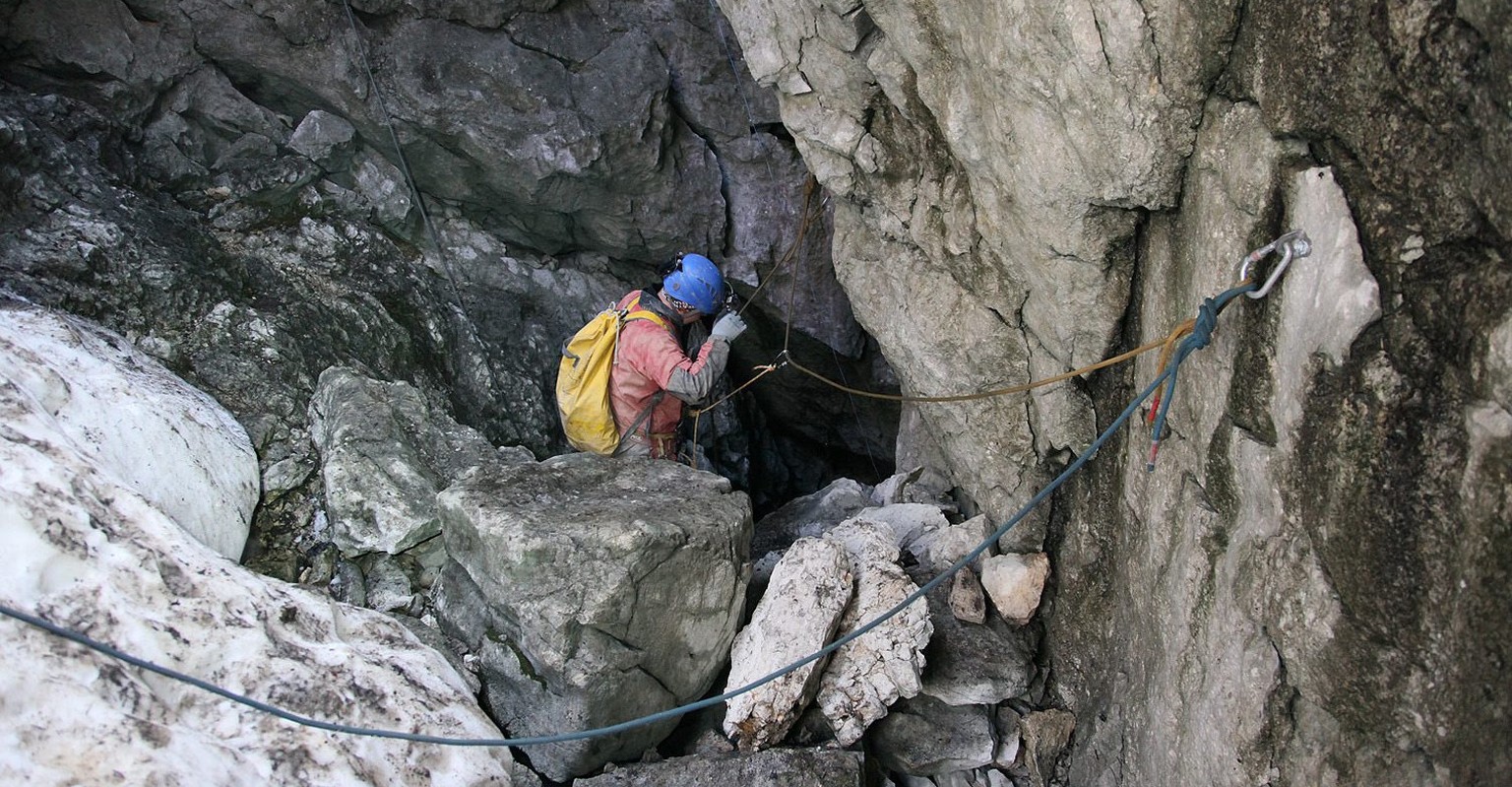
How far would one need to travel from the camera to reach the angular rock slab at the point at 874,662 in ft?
17.6

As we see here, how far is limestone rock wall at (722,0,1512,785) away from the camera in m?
2.91

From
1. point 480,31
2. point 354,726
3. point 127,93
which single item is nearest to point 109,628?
point 354,726

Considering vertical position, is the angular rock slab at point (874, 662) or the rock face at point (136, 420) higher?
the rock face at point (136, 420)

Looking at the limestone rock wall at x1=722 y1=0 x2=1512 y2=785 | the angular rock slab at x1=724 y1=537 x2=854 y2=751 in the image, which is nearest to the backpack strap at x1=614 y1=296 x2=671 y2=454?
the limestone rock wall at x1=722 y1=0 x2=1512 y2=785

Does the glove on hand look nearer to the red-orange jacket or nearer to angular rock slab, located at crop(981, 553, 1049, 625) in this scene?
the red-orange jacket

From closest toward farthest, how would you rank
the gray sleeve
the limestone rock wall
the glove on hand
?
the limestone rock wall, the gray sleeve, the glove on hand

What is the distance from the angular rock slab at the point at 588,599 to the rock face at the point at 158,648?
1.05 ft

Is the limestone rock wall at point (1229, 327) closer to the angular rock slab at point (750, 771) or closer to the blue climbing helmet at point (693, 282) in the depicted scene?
the blue climbing helmet at point (693, 282)

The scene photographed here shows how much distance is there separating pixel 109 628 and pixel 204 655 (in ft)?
1.28

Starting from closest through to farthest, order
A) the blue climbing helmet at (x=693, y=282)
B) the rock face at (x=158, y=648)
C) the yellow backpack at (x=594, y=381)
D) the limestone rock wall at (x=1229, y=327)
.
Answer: the limestone rock wall at (x=1229, y=327)
the rock face at (x=158, y=648)
the blue climbing helmet at (x=693, y=282)
the yellow backpack at (x=594, y=381)

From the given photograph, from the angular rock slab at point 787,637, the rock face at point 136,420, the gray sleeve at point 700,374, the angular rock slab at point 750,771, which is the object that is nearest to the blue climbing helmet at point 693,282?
the gray sleeve at point 700,374

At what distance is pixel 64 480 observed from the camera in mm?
4410

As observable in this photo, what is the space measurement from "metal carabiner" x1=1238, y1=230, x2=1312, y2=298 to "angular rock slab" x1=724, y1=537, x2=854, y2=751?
9.15ft

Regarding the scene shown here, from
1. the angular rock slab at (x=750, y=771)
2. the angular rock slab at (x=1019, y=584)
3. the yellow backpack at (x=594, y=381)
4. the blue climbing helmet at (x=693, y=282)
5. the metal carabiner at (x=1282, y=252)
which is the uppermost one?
the blue climbing helmet at (x=693, y=282)
